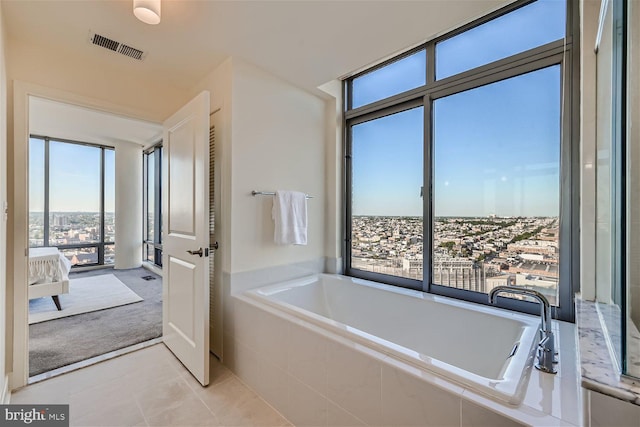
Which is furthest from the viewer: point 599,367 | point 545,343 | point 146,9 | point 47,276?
point 47,276

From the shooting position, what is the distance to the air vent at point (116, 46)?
1780 millimetres

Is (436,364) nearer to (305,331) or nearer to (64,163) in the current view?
(305,331)

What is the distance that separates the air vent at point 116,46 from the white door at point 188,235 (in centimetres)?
46

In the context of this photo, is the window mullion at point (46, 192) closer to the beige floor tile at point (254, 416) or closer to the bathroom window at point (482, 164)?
the beige floor tile at point (254, 416)

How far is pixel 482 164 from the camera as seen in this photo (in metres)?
1.88

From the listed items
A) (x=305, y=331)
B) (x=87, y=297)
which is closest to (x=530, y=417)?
(x=305, y=331)

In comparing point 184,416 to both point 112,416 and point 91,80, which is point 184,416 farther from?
point 91,80

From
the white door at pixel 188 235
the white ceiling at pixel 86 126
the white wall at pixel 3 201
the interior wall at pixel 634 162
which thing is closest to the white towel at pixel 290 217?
the white door at pixel 188 235

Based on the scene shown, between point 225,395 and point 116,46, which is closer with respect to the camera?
point 225,395

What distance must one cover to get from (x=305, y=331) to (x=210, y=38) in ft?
6.25

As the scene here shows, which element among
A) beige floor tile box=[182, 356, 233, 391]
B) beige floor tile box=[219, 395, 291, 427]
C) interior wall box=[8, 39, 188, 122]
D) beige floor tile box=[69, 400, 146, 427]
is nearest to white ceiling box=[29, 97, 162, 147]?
interior wall box=[8, 39, 188, 122]

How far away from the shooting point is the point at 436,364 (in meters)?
1.03

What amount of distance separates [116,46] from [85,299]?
10.2 feet

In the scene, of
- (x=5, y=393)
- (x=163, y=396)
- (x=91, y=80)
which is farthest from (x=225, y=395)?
(x=91, y=80)
